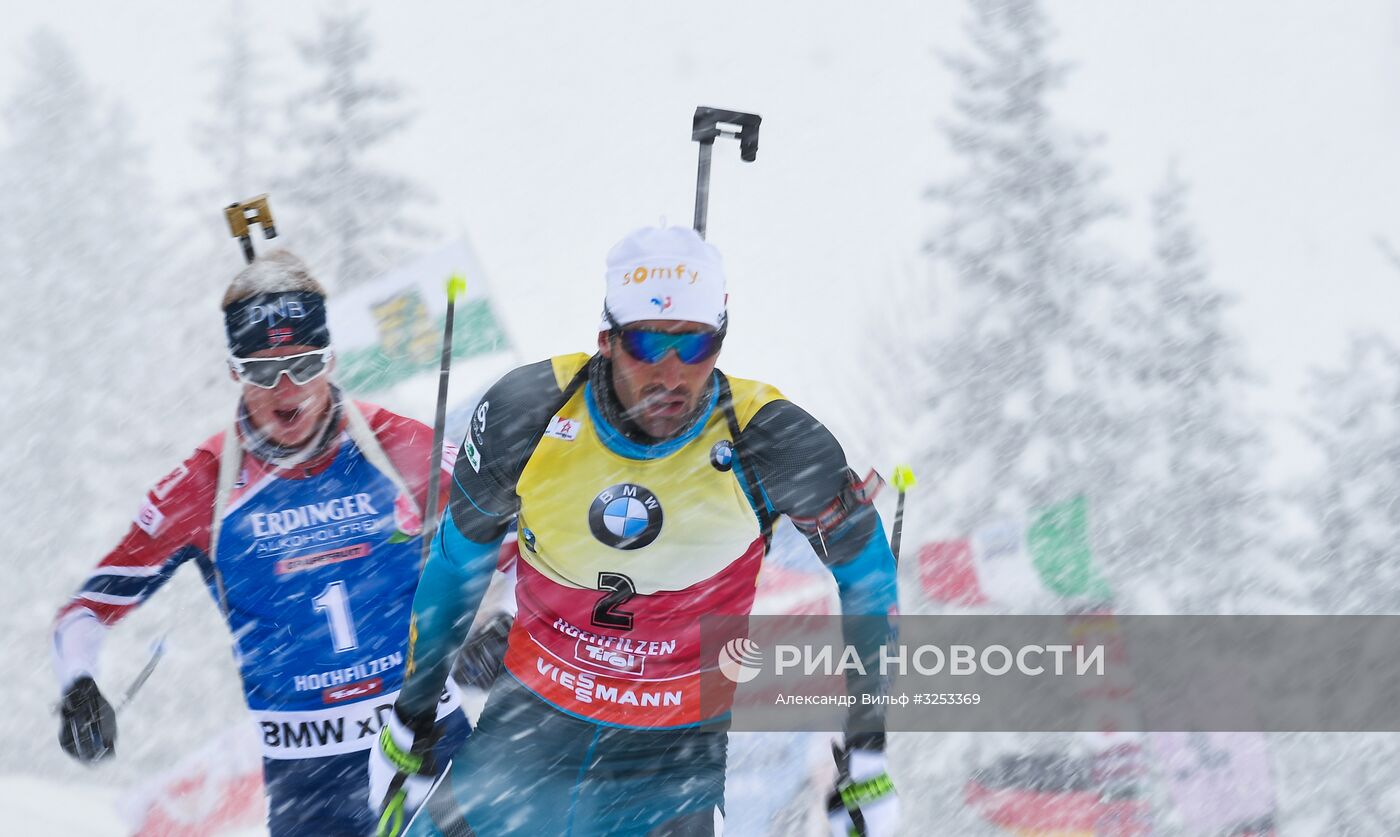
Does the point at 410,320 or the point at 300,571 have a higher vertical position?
the point at 410,320

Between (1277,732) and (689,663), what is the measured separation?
16624 mm

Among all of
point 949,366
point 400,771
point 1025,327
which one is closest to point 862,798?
point 400,771

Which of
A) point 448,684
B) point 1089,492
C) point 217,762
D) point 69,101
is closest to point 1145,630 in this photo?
point 1089,492

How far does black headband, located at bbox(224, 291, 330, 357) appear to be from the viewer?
475 centimetres

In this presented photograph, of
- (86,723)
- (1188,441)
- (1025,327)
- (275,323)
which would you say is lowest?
(86,723)

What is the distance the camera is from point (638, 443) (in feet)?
12.7

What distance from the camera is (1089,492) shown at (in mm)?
17922

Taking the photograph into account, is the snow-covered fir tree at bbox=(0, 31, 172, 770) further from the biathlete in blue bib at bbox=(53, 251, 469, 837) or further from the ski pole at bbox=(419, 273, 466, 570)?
the ski pole at bbox=(419, 273, 466, 570)

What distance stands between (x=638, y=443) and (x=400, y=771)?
122cm

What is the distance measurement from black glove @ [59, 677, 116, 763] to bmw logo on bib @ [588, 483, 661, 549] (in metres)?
2.02

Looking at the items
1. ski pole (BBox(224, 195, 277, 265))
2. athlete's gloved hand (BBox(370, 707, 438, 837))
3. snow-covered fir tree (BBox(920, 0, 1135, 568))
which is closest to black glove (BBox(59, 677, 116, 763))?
athlete's gloved hand (BBox(370, 707, 438, 837))

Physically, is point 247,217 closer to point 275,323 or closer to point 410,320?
point 275,323

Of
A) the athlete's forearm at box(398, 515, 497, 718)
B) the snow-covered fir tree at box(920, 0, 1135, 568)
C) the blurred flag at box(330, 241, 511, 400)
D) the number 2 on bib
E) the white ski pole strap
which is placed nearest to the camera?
the number 2 on bib

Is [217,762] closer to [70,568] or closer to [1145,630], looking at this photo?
[1145,630]
